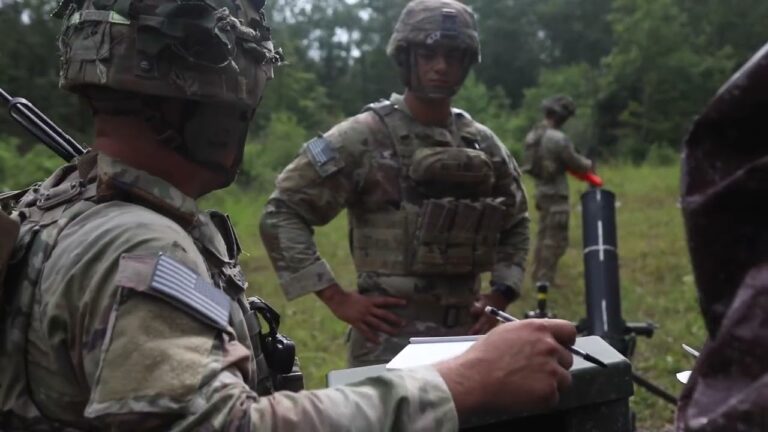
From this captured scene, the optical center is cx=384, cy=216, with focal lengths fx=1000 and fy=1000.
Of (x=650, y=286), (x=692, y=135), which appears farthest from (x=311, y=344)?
(x=692, y=135)

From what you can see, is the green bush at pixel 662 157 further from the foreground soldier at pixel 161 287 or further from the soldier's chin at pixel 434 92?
the foreground soldier at pixel 161 287

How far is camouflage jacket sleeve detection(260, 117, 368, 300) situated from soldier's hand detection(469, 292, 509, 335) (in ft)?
1.76

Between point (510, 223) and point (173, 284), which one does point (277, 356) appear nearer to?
point (173, 284)

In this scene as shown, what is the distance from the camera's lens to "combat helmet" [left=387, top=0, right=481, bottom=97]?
3596 mm

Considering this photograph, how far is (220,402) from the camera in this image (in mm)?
1515

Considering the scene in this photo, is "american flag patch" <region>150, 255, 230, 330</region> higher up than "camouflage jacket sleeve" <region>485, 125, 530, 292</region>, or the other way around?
"american flag patch" <region>150, 255, 230, 330</region>

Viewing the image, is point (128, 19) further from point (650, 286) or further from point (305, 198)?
point (650, 286)

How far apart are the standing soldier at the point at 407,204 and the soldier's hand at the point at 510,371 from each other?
174 cm

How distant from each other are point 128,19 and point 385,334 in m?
1.97

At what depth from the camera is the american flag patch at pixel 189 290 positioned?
5.06 feet

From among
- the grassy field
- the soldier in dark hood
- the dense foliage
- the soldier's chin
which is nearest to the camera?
the soldier in dark hood

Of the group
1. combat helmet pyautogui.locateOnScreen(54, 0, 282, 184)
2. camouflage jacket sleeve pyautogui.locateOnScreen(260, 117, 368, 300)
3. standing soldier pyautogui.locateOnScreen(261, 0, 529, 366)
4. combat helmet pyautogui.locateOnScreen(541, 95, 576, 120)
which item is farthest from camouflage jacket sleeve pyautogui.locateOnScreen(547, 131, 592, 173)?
combat helmet pyautogui.locateOnScreen(54, 0, 282, 184)

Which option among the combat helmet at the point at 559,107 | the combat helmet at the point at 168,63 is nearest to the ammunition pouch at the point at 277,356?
the combat helmet at the point at 168,63

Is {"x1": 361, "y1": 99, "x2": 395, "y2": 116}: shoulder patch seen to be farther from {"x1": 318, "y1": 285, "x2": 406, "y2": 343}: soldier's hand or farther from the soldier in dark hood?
the soldier in dark hood
